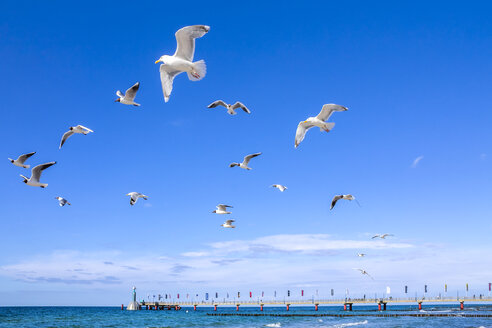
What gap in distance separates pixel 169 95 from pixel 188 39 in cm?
153

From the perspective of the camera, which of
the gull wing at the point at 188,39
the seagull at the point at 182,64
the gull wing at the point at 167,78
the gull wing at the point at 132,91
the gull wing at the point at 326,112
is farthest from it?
the gull wing at the point at 326,112

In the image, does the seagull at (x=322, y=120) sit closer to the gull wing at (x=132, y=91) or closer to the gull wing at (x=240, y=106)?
the gull wing at (x=240, y=106)

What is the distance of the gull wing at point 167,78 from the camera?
44.8ft

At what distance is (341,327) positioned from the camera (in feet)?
155

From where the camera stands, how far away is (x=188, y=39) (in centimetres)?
1317

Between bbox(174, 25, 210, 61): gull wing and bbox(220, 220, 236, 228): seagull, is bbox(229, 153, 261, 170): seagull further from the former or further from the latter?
bbox(174, 25, 210, 61): gull wing

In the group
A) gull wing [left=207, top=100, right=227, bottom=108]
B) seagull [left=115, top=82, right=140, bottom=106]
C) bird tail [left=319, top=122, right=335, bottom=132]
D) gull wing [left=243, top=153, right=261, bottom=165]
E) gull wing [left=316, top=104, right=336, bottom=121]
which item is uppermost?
gull wing [left=207, top=100, right=227, bottom=108]

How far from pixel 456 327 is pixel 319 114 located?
34236mm

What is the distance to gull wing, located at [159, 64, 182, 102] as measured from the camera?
1366cm

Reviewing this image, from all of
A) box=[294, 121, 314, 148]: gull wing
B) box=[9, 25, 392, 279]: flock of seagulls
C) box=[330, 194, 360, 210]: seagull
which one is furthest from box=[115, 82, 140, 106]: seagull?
box=[330, 194, 360, 210]: seagull

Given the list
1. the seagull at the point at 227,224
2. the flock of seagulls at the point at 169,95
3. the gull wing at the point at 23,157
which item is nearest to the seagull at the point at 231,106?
the flock of seagulls at the point at 169,95

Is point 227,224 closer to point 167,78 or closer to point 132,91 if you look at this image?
point 132,91

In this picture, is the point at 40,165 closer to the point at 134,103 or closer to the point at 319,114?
the point at 134,103

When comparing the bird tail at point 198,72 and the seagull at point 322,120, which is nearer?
the bird tail at point 198,72
